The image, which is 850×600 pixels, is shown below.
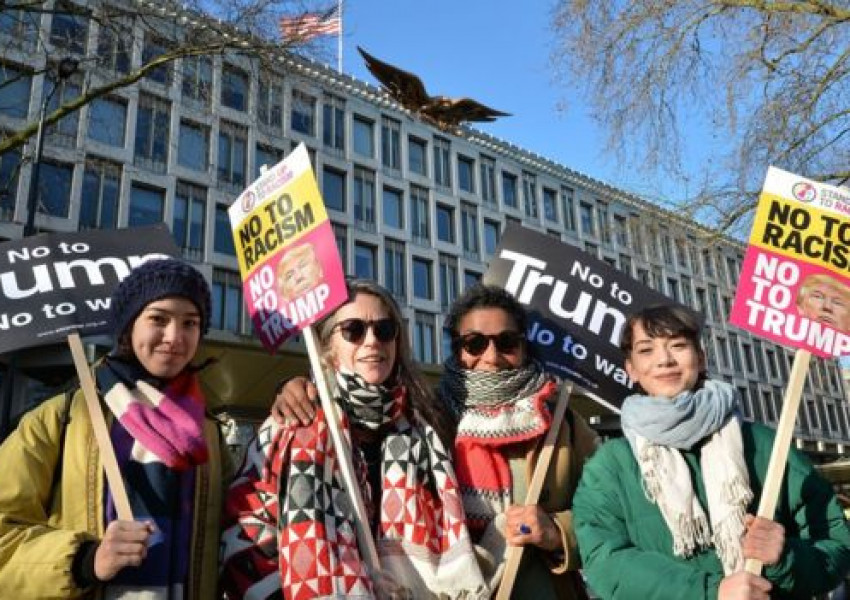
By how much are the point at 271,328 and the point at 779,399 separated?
2066 inches

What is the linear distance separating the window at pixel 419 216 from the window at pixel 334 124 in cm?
406

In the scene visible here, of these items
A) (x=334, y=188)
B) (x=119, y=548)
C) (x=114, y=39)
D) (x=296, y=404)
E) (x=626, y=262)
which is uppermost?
(x=626, y=262)

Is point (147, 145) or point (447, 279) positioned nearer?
point (147, 145)

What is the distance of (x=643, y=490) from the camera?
238 centimetres

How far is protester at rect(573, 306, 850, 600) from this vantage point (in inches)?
84.9

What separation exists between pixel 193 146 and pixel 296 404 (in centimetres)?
2423

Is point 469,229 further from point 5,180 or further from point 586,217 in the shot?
point 5,180

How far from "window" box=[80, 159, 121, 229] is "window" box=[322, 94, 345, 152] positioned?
9953 millimetres

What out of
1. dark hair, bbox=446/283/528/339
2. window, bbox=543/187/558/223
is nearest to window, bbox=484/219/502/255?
window, bbox=543/187/558/223

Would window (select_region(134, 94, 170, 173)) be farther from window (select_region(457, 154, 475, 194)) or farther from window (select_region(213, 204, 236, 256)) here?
window (select_region(457, 154, 475, 194))

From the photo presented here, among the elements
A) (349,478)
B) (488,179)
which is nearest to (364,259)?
(488,179)

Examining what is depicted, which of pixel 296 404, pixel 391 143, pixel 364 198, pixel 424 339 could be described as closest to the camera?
pixel 296 404

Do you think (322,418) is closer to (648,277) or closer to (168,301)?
(168,301)

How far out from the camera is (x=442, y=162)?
1346 inches
